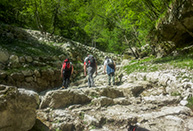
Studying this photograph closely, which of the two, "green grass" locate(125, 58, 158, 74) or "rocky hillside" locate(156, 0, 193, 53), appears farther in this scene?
"green grass" locate(125, 58, 158, 74)

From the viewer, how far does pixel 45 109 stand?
444 centimetres

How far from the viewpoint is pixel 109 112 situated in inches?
175

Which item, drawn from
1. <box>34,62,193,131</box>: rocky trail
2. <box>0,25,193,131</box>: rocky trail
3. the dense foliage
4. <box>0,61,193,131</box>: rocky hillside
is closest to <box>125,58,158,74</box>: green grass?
<box>0,25,193,131</box>: rocky trail

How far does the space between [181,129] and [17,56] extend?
36.6 feet

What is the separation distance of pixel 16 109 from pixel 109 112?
115 inches

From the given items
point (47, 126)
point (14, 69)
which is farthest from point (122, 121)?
point (14, 69)

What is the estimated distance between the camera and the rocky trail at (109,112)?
3.62 metres

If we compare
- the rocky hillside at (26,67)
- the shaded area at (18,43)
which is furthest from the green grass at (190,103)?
the shaded area at (18,43)

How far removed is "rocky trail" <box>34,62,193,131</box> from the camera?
3.62 metres

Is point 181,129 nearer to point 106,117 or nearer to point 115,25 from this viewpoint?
point 106,117

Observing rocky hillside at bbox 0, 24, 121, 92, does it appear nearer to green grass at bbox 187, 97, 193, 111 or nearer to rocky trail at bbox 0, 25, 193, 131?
rocky trail at bbox 0, 25, 193, 131

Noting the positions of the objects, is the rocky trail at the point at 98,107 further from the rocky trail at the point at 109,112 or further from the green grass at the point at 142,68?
the green grass at the point at 142,68

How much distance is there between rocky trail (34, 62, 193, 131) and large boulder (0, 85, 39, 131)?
1.44 feet

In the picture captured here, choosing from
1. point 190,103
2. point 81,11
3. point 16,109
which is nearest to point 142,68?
point 190,103
